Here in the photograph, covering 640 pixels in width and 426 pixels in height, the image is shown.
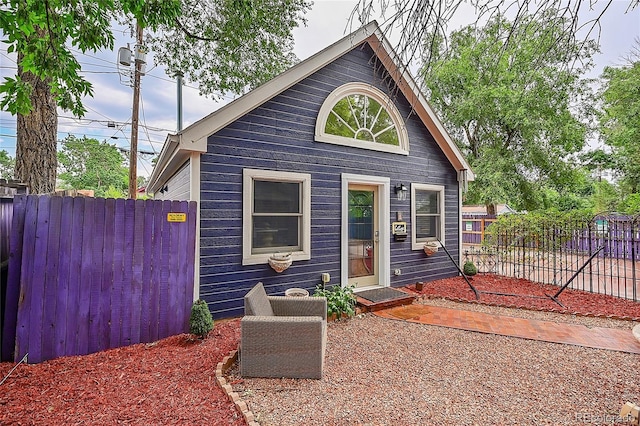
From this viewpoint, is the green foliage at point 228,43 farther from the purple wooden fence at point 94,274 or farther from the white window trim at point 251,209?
the purple wooden fence at point 94,274

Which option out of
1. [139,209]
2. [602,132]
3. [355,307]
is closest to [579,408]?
[355,307]

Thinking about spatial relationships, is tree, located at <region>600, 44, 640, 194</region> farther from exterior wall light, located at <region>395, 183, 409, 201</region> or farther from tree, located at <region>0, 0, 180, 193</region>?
tree, located at <region>0, 0, 180, 193</region>

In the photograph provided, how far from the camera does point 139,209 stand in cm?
384

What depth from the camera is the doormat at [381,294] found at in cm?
554

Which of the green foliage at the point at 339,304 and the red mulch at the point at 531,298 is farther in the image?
the red mulch at the point at 531,298

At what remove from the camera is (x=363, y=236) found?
252 inches

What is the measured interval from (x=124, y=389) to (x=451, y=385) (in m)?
3.00

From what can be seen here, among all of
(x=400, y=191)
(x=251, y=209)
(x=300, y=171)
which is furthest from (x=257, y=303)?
(x=400, y=191)

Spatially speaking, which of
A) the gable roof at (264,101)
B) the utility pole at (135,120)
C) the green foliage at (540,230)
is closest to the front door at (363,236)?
the gable roof at (264,101)

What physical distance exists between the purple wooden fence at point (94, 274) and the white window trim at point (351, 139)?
2717 mm

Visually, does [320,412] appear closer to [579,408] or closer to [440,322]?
[579,408]

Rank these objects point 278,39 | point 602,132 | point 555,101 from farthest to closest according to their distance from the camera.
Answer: point 602,132 < point 555,101 < point 278,39

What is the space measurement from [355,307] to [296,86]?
4010mm

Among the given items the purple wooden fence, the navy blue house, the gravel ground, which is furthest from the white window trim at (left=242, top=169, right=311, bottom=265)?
the gravel ground
